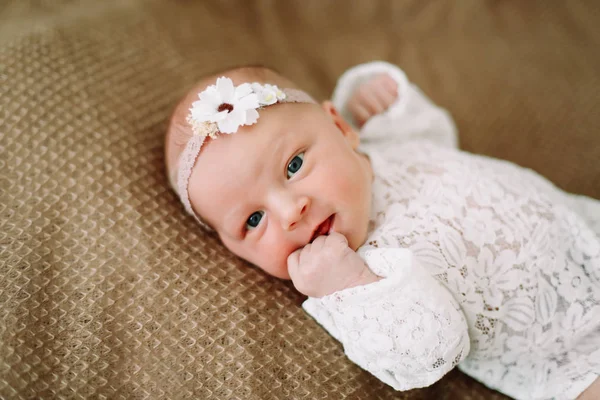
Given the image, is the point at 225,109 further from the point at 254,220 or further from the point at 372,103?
the point at 372,103

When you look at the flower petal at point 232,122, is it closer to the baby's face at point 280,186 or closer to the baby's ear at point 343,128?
the baby's face at point 280,186

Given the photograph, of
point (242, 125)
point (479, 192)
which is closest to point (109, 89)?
point (242, 125)

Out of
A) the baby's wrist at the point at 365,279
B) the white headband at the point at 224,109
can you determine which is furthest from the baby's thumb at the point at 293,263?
the white headband at the point at 224,109

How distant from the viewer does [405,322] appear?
32.9 inches

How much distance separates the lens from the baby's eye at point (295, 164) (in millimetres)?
926

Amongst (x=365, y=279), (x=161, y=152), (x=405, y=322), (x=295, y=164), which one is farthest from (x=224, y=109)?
(x=405, y=322)

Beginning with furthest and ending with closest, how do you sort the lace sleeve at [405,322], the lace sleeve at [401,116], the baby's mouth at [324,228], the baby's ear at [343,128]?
the lace sleeve at [401,116] < the baby's ear at [343,128] < the baby's mouth at [324,228] < the lace sleeve at [405,322]

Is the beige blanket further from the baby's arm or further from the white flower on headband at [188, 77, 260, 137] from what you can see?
the white flower on headband at [188, 77, 260, 137]

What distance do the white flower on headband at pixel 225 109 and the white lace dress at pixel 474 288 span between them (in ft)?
1.15

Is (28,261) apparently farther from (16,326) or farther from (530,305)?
(530,305)

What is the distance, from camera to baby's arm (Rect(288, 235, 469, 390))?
2.73 feet

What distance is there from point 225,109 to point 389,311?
0.49 meters

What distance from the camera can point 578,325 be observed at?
0.94 metres

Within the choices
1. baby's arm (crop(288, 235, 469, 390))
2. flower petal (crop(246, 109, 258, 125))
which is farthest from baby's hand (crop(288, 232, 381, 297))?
flower petal (crop(246, 109, 258, 125))
